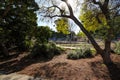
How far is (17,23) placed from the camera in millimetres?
22344

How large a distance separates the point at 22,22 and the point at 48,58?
7935mm

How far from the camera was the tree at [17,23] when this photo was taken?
68.6ft

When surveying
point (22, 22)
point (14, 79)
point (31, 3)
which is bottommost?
point (14, 79)

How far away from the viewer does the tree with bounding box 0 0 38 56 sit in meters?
20.9

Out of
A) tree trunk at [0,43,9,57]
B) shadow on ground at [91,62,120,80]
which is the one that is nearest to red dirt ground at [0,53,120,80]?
shadow on ground at [91,62,120,80]

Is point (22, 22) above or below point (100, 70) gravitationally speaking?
above

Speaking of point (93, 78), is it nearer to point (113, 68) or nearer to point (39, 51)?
point (113, 68)

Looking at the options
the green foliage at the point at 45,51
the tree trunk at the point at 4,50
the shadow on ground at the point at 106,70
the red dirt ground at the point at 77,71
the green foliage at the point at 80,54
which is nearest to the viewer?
the shadow on ground at the point at 106,70

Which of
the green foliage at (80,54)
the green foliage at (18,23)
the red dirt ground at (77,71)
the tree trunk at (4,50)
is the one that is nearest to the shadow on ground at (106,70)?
the red dirt ground at (77,71)

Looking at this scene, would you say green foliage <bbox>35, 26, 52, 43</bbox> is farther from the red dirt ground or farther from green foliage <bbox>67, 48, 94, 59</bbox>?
the red dirt ground

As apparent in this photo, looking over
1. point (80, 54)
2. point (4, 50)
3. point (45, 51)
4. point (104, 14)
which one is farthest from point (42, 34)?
point (104, 14)

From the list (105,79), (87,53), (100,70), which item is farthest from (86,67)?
(87,53)

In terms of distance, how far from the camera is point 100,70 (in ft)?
37.5

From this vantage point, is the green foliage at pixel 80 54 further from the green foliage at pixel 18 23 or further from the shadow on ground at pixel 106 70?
the green foliage at pixel 18 23
